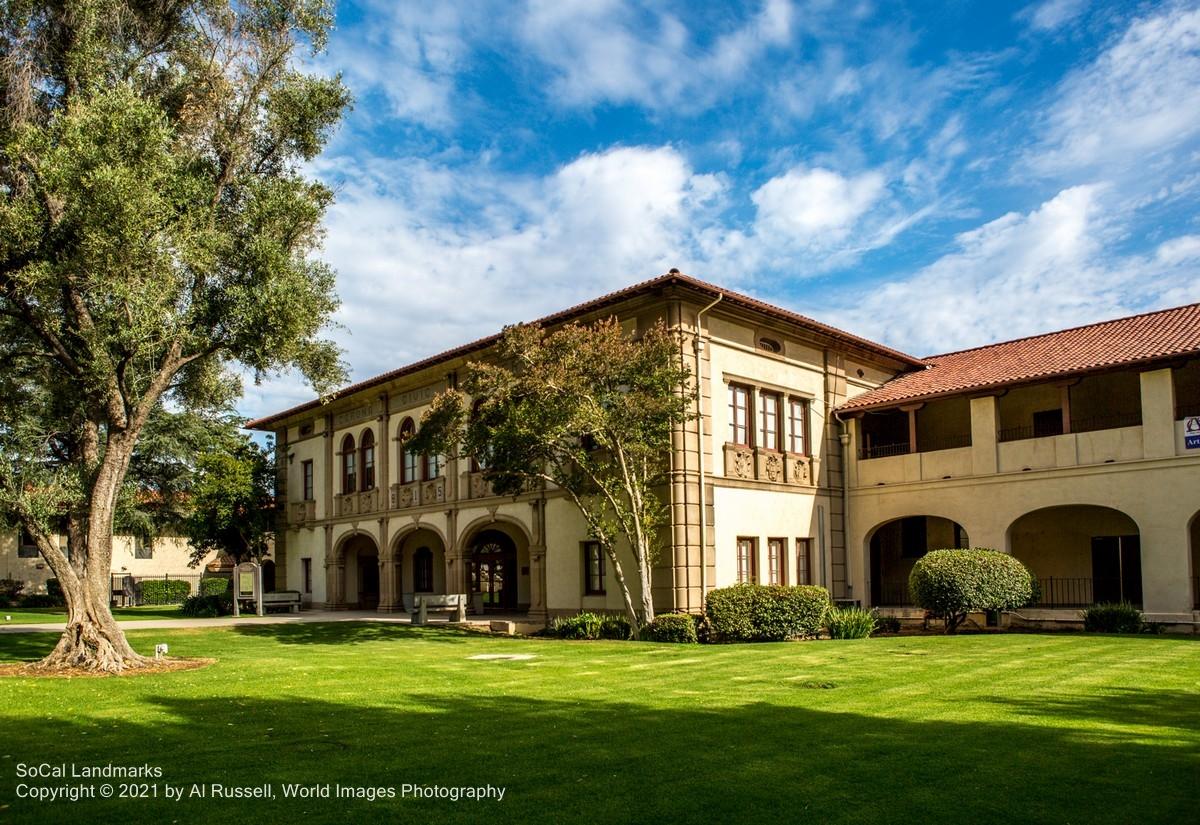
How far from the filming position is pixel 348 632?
23.5 m

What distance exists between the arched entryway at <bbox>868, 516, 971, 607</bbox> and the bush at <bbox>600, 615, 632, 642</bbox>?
9.91 meters

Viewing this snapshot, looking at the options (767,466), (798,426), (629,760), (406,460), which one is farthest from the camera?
(406,460)

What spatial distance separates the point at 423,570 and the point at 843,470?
15.3 meters

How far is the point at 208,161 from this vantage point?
1723cm

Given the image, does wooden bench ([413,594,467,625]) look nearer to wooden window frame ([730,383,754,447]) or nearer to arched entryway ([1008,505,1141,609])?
wooden window frame ([730,383,754,447])

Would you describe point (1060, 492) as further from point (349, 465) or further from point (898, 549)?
point (349, 465)

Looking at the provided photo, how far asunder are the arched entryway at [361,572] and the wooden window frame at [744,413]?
16.2 metres

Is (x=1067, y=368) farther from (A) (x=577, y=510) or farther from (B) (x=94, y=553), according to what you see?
(B) (x=94, y=553)

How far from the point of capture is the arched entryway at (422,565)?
33.4 m

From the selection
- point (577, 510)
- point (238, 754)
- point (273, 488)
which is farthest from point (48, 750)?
point (273, 488)

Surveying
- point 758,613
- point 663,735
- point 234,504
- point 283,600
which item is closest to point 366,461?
point 283,600

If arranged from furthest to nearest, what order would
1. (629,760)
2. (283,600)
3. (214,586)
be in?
(214,586), (283,600), (629,760)

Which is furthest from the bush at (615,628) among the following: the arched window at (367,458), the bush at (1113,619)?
the arched window at (367,458)

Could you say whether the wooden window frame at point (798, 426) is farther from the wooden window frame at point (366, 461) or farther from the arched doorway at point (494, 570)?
the wooden window frame at point (366, 461)
